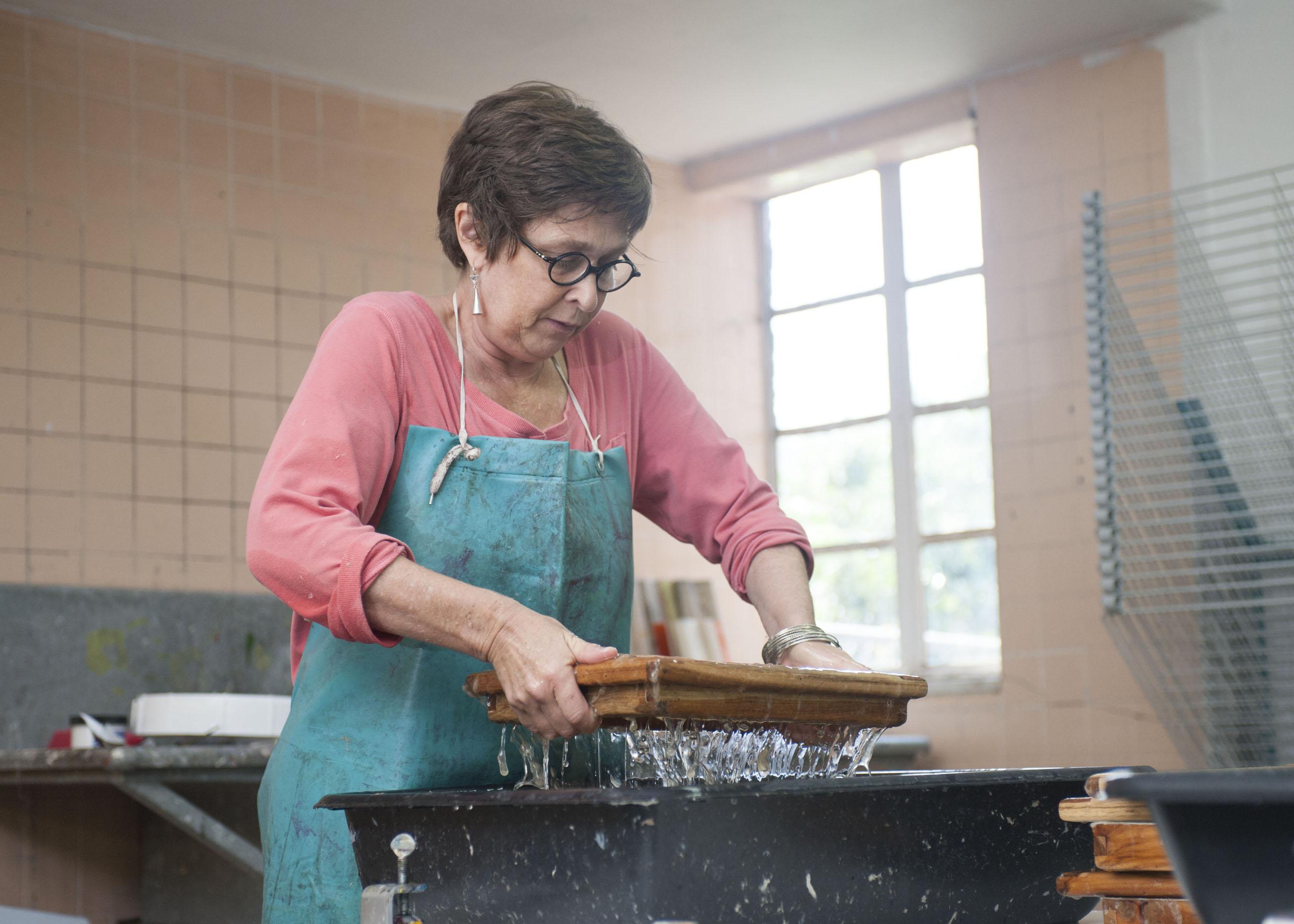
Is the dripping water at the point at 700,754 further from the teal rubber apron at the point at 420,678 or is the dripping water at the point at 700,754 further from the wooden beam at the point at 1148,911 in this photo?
the wooden beam at the point at 1148,911

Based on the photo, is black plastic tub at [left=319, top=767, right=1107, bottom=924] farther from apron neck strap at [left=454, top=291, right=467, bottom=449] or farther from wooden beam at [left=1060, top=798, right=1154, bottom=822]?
apron neck strap at [left=454, top=291, right=467, bottom=449]

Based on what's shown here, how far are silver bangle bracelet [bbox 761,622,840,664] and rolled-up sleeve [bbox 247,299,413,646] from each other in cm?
49

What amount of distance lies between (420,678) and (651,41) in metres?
3.07

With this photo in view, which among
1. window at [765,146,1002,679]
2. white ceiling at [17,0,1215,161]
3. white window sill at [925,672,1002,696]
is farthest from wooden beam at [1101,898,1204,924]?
window at [765,146,1002,679]

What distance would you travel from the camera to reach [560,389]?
5.57ft

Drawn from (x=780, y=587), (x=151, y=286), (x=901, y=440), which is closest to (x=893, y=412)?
(x=901, y=440)

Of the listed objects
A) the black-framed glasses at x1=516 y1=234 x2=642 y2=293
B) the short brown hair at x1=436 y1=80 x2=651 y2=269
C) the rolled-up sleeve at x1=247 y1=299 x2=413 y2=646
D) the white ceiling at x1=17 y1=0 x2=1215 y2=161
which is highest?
the white ceiling at x1=17 y1=0 x2=1215 y2=161

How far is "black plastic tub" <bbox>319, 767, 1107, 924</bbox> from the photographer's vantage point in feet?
3.49

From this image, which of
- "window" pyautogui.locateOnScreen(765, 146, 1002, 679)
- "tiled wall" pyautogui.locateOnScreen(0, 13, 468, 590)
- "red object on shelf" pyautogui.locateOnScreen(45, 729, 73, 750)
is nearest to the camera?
"red object on shelf" pyautogui.locateOnScreen(45, 729, 73, 750)

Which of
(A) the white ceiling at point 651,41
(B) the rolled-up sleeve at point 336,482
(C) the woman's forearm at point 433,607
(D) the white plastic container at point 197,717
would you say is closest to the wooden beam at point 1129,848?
(C) the woman's forearm at point 433,607

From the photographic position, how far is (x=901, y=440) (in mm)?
4859

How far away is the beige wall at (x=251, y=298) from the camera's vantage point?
360 cm

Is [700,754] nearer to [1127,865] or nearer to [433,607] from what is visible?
[433,607]

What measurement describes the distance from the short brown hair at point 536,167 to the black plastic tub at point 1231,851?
101 cm
